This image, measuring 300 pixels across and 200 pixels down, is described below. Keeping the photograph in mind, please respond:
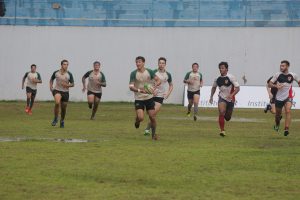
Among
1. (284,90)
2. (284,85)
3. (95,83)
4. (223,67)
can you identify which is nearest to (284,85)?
(284,85)

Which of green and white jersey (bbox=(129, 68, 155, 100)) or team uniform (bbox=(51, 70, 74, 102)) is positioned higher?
green and white jersey (bbox=(129, 68, 155, 100))

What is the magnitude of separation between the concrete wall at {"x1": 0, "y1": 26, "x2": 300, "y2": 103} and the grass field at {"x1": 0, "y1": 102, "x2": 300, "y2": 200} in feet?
100

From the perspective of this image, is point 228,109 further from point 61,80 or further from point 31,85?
point 31,85

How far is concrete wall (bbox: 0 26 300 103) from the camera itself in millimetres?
56125

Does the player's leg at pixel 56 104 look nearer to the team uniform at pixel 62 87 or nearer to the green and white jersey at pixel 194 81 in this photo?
the team uniform at pixel 62 87

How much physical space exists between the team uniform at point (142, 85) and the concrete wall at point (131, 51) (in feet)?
107

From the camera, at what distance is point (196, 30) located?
186 feet

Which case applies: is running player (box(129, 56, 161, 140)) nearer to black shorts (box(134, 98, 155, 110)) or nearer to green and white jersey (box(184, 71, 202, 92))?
black shorts (box(134, 98, 155, 110))

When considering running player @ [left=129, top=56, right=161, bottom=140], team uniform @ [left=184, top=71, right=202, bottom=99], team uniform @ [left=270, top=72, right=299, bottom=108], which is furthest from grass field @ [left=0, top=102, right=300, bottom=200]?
team uniform @ [left=184, top=71, right=202, bottom=99]

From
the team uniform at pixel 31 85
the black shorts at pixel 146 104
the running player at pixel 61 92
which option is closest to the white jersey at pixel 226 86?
the black shorts at pixel 146 104

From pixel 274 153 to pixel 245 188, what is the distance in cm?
605

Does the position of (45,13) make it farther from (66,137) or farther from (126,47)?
(66,137)

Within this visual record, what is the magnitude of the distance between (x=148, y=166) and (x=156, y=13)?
41056 millimetres

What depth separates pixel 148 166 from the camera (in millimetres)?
15969
